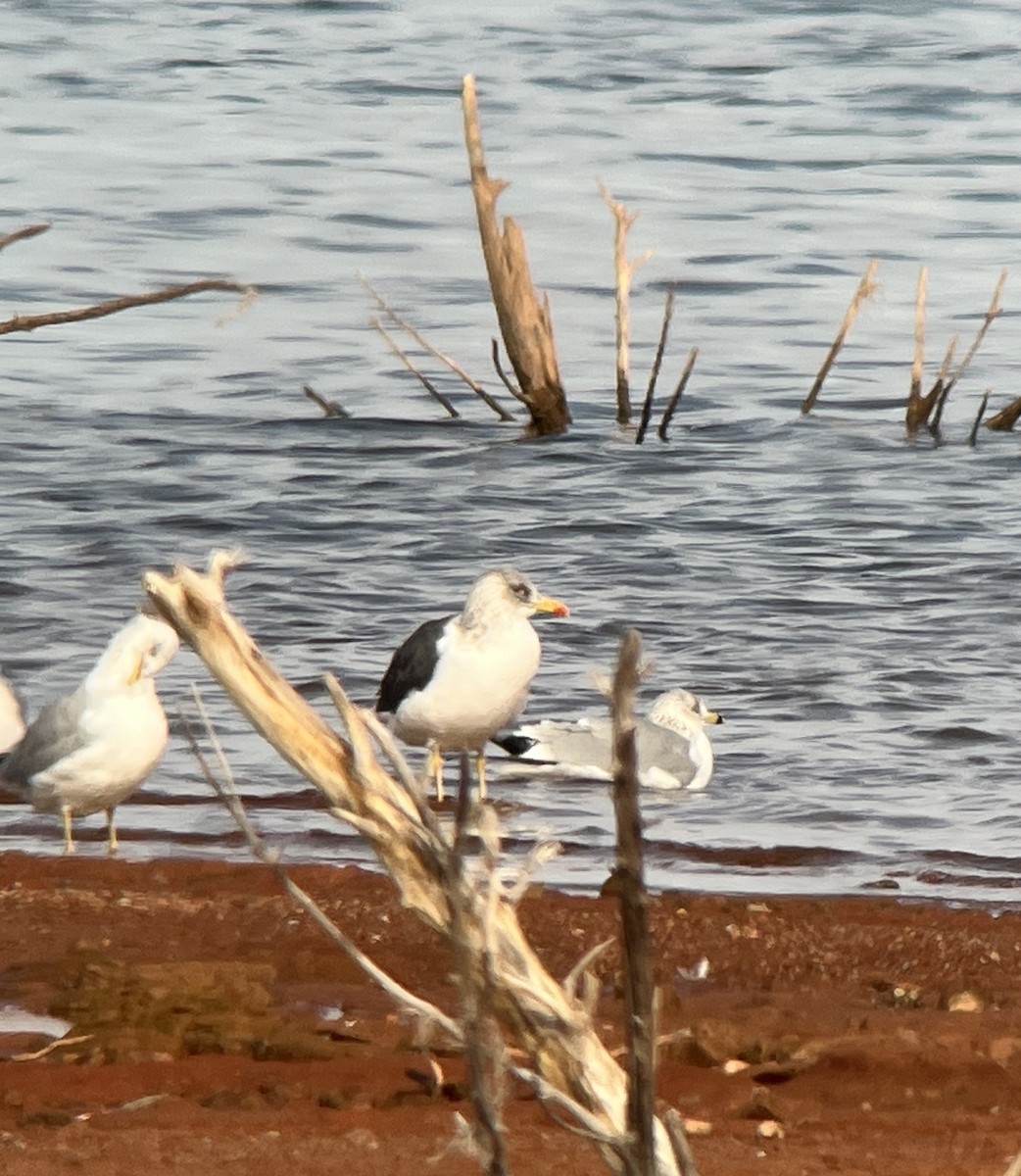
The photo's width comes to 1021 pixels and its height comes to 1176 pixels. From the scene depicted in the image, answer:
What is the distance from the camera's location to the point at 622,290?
16359 millimetres

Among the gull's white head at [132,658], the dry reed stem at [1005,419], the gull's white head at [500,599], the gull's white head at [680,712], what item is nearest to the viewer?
the gull's white head at [132,658]

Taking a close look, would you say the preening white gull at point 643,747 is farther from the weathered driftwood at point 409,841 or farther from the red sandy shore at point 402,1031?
the weathered driftwood at point 409,841

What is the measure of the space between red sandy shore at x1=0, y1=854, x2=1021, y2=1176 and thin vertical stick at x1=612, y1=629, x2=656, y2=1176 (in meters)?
1.66

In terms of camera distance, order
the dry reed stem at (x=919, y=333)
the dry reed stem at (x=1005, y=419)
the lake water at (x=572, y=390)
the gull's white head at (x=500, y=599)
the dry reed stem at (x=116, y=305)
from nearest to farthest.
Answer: the dry reed stem at (x=116, y=305) → the gull's white head at (x=500, y=599) → the lake water at (x=572, y=390) → the dry reed stem at (x=919, y=333) → the dry reed stem at (x=1005, y=419)

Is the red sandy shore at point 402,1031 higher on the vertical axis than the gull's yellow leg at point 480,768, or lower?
higher

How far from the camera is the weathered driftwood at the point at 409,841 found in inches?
95.7

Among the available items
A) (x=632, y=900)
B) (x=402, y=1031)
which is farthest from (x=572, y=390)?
(x=632, y=900)

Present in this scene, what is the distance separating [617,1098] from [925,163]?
28242 mm

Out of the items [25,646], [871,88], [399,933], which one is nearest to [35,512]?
[25,646]

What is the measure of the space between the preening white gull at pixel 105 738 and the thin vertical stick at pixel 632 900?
19.4ft

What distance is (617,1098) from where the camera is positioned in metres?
2.44

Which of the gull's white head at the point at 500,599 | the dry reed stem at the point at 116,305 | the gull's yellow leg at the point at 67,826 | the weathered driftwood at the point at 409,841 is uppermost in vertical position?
the dry reed stem at the point at 116,305

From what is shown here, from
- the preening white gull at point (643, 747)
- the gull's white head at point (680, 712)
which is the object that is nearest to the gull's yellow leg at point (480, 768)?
the preening white gull at point (643, 747)

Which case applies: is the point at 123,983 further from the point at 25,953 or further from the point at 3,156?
the point at 3,156
